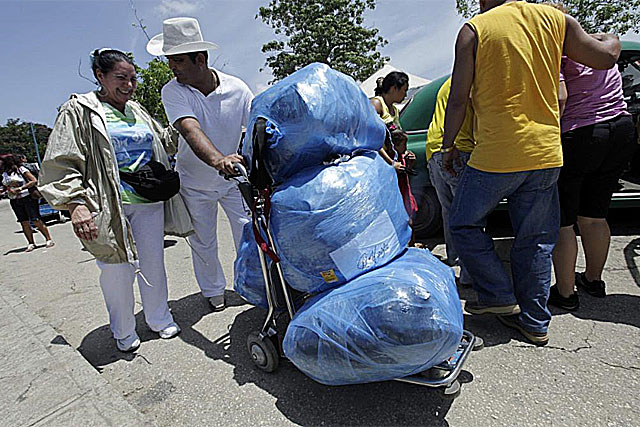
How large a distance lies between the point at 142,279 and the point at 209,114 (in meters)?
1.28

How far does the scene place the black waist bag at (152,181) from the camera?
8.54 ft

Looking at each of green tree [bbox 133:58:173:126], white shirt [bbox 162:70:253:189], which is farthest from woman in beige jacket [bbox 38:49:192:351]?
green tree [bbox 133:58:173:126]

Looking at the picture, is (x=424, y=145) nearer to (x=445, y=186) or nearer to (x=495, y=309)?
(x=445, y=186)

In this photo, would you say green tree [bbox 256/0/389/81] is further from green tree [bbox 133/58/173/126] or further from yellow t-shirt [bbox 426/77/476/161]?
yellow t-shirt [bbox 426/77/476/161]

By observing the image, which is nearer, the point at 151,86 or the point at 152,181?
the point at 152,181

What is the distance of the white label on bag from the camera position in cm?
189

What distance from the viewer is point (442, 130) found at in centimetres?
313

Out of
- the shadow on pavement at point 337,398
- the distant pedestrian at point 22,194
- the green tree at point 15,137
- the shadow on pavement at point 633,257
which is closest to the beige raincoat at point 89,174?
the shadow on pavement at point 337,398

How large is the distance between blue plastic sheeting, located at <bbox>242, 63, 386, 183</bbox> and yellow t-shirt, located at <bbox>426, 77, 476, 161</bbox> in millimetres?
960

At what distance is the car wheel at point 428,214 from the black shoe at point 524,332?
185 cm

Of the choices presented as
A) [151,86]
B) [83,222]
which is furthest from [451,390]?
[151,86]

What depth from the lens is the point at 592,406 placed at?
1.87m

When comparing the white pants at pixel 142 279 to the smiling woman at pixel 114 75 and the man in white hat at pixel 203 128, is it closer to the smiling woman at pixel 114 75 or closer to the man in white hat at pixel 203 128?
the man in white hat at pixel 203 128

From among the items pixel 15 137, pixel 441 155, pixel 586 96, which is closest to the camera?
pixel 586 96
